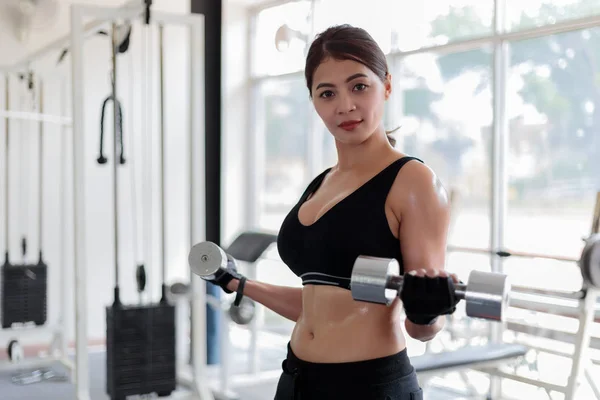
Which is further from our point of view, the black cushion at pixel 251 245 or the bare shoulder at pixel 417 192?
the black cushion at pixel 251 245

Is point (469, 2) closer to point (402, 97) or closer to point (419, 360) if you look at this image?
point (402, 97)

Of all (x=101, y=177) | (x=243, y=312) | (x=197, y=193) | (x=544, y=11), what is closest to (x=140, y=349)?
(x=197, y=193)

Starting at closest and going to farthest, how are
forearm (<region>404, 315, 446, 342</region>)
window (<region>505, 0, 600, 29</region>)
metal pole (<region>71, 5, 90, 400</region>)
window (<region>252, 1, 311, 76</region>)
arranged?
1. forearm (<region>404, 315, 446, 342</region>)
2. metal pole (<region>71, 5, 90, 400</region>)
3. window (<region>505, 0, 600, 29</region>)
4. window (<region>252, 1, 311, 76</region>)

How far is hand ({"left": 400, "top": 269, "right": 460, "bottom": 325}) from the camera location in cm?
97

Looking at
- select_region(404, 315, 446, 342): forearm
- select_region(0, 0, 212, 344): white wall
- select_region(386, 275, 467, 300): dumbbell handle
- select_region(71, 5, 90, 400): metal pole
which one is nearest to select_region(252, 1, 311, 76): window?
select_region(0, 0, 212, 344): white wall

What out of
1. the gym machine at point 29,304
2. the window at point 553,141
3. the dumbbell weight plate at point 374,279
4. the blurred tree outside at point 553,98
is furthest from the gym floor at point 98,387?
the dumbbell weight plate at point 374,279

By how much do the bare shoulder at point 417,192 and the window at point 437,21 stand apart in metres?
3.02

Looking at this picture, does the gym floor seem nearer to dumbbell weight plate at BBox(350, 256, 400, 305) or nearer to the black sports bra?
the black sports bra

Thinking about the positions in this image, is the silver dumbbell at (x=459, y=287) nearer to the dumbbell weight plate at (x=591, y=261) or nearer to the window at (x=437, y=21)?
the dumbbell weight plate at (x=591, y=261)

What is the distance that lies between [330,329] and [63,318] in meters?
3.90

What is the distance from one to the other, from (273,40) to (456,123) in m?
1.86

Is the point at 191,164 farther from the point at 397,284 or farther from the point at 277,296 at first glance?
the point at 397,284

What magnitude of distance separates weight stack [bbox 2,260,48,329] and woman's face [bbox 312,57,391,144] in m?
3.51

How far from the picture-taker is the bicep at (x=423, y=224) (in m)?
1.16
